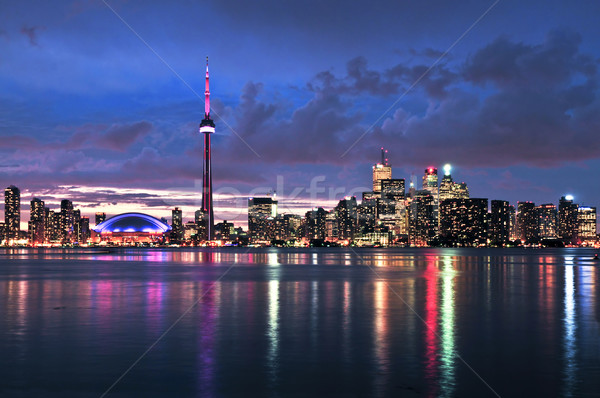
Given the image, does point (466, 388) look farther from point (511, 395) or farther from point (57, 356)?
point (57, 356)

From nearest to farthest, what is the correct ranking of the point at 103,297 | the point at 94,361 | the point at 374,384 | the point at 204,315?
the point at 374,384 < the point at 94,361 < the point at 204,315 < the point at 103,297

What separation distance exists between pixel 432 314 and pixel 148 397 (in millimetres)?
21187

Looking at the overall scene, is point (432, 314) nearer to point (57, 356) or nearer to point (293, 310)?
point (293, 310)

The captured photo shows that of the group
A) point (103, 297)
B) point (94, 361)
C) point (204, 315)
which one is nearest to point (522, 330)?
point (204, 315)

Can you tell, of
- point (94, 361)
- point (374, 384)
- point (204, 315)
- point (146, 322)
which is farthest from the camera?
point (204, 315)

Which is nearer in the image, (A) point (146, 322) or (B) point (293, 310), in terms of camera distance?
(A) point (146, 322)

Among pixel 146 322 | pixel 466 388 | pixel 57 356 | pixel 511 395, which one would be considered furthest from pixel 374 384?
pixel 146 322

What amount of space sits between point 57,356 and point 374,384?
10.7m

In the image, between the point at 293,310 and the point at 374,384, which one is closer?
the point at 374,384

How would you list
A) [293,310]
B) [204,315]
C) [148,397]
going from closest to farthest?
[148,397] → [204,315] → [293,310]

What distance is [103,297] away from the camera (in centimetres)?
4481

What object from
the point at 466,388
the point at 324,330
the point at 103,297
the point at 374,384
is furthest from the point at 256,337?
the point at 103,297

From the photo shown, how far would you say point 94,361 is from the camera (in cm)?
2006

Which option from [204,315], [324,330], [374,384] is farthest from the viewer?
[204,315]
